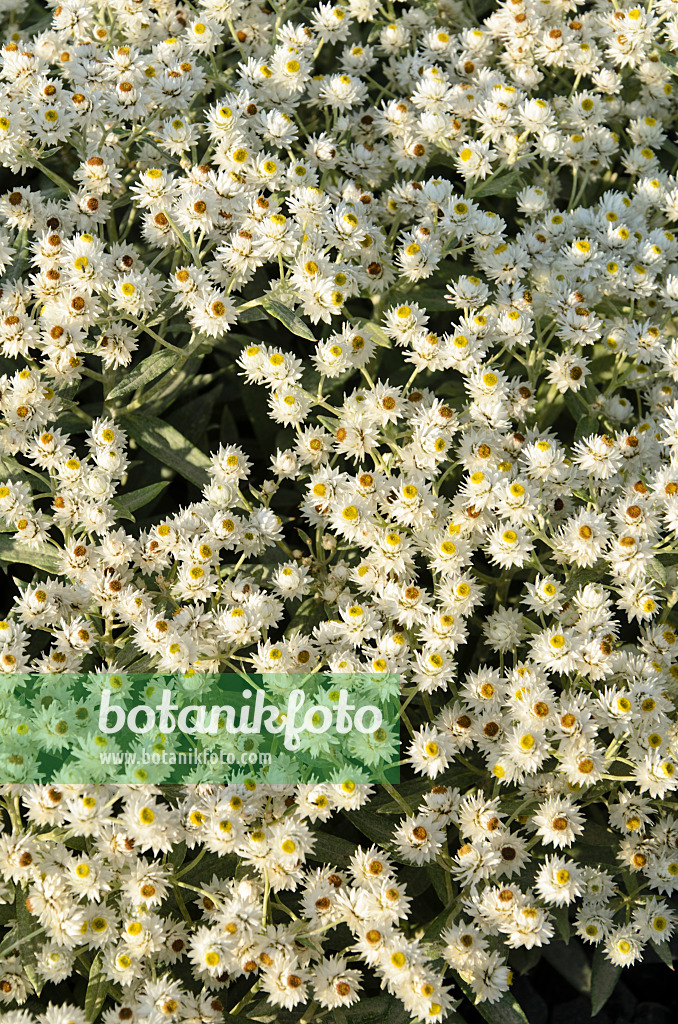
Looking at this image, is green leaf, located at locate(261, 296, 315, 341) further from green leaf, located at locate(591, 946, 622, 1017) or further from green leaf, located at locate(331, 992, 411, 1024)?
green leaf, located at locate(591, 946, 622, 1017)

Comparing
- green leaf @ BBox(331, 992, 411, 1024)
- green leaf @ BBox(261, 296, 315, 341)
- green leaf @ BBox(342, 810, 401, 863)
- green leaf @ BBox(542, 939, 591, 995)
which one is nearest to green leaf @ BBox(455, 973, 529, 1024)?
green leaf @ BBox(331, 992, 411, 1024)

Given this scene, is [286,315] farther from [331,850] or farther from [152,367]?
[331,850]

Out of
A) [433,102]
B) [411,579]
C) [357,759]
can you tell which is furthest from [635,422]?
[357,759]

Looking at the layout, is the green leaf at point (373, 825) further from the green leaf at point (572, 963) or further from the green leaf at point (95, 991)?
the green leaf at point (572, 963)

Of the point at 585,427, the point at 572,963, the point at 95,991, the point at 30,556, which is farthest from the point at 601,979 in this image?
the point at 30,556

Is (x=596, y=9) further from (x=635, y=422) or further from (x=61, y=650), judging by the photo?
(x=61, y=650)
